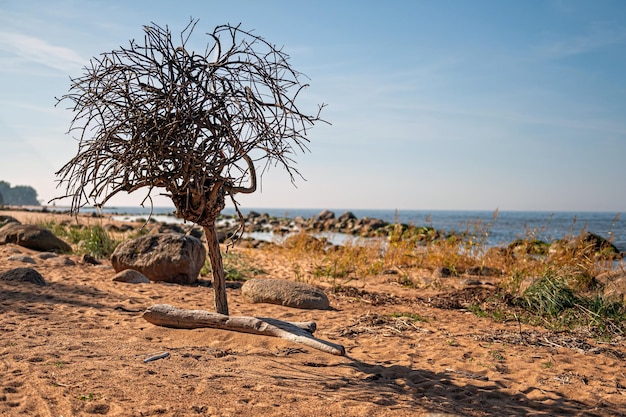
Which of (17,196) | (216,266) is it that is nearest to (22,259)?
(216,266)

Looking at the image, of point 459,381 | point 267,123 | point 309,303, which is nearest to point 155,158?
point 267,123

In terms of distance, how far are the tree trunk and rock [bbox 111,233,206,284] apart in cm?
419

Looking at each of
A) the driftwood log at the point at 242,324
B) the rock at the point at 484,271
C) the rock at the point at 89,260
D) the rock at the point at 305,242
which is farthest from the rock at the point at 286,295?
the rock at the point at 484,271

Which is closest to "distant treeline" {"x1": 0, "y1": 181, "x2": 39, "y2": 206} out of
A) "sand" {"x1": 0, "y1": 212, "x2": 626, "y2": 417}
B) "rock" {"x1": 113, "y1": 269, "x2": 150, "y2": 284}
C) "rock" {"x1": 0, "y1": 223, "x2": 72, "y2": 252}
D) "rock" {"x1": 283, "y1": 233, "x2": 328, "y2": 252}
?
"rock" {"x1": 0, "y1": 223, "x2": 72, "y2": 252}

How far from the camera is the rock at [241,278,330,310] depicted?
8.69 meters

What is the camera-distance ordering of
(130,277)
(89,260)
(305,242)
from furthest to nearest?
(305,242) < (89,260) < (130,277)

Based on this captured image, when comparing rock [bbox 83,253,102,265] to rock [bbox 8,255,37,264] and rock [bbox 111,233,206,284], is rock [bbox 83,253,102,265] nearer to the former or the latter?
rock [bbox 8,255,37,264]

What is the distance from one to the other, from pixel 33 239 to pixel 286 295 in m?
8.12

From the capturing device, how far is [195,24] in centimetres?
521

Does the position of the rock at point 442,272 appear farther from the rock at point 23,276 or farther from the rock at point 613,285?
the rock at point 23,276

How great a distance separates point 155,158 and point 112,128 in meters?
0.51

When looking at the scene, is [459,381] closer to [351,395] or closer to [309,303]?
[351,395]

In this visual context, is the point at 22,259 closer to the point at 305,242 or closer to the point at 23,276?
the point at 23,276

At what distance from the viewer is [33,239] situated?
1350 centimetres
